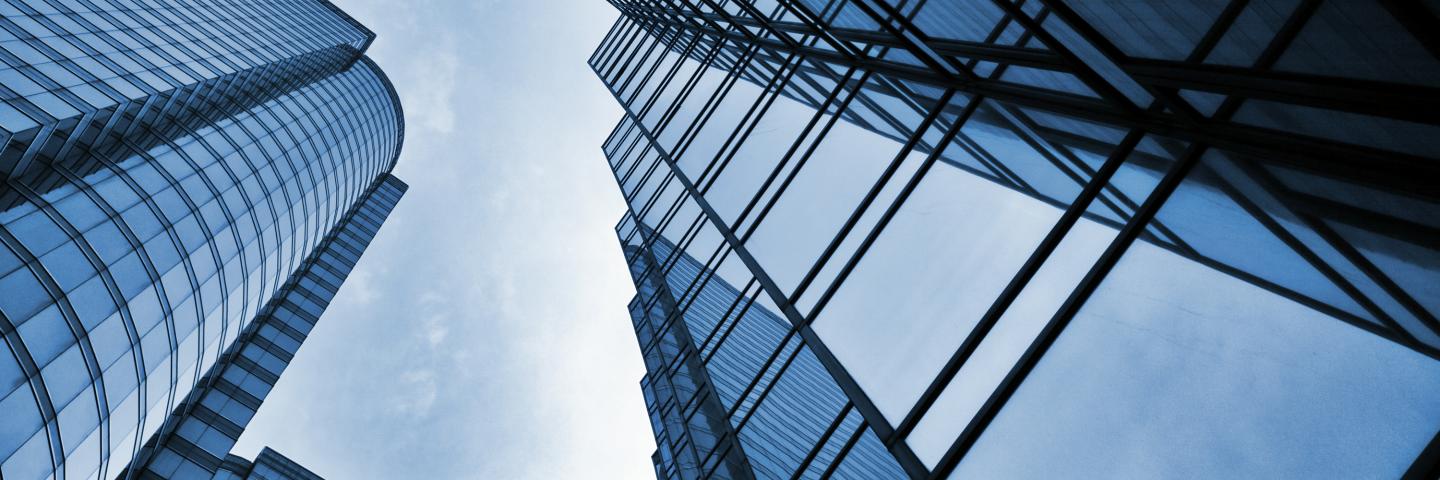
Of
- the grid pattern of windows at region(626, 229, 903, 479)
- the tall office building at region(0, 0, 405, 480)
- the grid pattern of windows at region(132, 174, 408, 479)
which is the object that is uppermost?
the grid pattern of windows at region(626, 229, 903, 479)

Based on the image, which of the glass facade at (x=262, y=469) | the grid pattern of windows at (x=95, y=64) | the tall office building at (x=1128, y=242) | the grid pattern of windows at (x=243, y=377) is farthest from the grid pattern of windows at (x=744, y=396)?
the glass facade at (x=262, y=469)

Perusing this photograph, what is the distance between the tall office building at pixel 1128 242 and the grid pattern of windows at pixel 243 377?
4171cm

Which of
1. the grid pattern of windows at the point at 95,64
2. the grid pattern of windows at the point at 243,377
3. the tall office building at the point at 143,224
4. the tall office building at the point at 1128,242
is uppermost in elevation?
the tall office building at the point at 1128,242

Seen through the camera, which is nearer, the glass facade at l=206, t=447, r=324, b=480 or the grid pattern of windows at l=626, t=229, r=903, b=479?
the grid pattern of windows at l=626, t=229, r=903, b=479

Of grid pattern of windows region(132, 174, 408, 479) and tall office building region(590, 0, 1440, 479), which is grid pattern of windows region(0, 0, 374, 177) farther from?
tall office building region(590, 0, 1440, 479)

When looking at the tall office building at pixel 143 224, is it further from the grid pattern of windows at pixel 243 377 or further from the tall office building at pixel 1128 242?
the tall office building at pixel 1128 242

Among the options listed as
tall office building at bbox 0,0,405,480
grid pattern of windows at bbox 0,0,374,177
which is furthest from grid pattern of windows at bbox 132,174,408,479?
grid pattern of windows at bbox 0,0,374,177

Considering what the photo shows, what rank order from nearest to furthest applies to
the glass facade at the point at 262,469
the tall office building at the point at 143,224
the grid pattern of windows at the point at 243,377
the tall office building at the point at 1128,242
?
the tall office building at the point at 1128,242 < the tall office building at the point at 143,224 < the grid pattern of windows at the point at 243,377 < the glass facade at the point at 262,469

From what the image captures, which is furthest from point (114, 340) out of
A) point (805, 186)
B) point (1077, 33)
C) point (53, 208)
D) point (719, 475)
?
point (1077, 33)

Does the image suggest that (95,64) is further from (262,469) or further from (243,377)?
(262,469)

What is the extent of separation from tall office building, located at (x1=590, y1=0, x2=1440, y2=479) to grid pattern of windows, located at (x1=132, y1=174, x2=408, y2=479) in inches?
1642

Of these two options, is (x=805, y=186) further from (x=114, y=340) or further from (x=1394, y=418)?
(x=114, y=340)

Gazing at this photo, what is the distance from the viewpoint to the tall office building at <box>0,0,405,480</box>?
77.5 ft

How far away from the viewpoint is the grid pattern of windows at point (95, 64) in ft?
84.4
